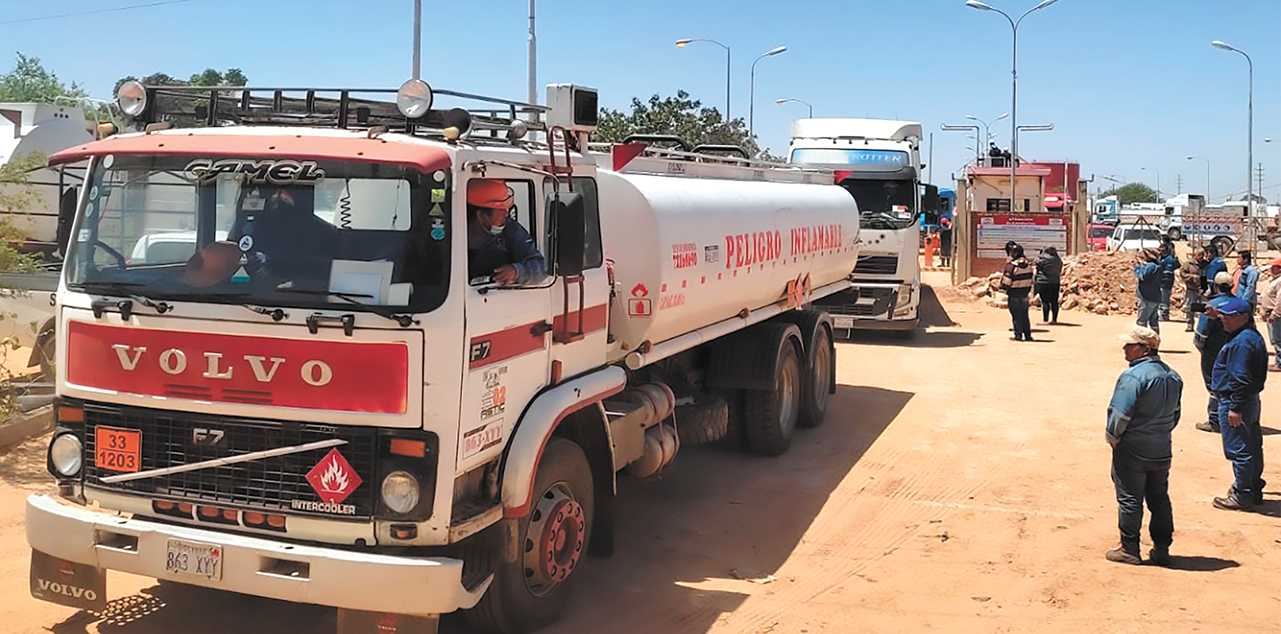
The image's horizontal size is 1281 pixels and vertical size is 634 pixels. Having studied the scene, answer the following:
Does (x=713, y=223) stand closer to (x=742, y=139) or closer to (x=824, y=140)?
(x=824, y=140)

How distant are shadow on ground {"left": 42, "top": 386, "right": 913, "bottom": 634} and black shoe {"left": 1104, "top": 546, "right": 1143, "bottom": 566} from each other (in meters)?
2.12

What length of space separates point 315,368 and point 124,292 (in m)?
1.04

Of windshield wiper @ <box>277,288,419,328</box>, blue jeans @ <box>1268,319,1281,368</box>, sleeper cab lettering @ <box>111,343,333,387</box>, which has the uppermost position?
windshield wiper @ <box>277,288,419,328</box>

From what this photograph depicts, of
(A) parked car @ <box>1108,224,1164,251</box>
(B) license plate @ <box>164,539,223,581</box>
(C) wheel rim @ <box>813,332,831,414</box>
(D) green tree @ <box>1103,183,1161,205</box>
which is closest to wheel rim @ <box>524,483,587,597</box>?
(B) license plate @ <box>164,539,223,581</box>

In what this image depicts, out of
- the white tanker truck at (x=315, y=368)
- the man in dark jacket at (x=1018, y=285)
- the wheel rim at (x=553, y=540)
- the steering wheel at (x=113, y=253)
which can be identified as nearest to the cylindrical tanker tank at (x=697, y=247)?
the white tanker truck at (x=315, y=368)

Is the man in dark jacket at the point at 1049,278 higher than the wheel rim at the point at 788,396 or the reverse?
higher

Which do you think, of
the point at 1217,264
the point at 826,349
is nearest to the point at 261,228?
the point at 826,349

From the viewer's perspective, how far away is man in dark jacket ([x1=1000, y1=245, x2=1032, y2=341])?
19.6 m

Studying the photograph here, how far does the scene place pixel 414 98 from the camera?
18.3ft

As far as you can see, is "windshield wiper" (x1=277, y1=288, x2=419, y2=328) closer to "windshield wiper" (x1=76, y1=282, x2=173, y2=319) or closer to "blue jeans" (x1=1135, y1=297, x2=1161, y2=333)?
"windshield wiper" (x1=76, y1=282, x2=173, y2=319)

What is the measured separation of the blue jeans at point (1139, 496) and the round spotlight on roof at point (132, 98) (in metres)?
6.25

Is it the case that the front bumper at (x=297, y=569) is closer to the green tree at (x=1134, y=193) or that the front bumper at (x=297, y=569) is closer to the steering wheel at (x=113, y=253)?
the steering wheel at (x=113, y=253)

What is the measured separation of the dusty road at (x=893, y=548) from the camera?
6.49 meters

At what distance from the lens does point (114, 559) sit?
530cm
